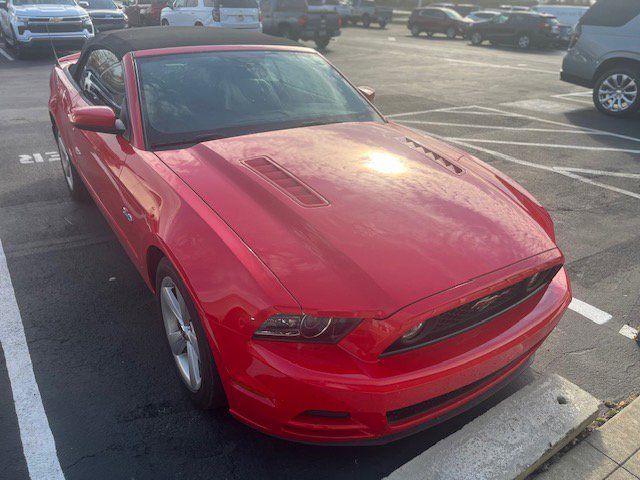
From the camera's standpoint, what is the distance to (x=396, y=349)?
2.23 m

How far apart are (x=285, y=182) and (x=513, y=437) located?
63.2 inches

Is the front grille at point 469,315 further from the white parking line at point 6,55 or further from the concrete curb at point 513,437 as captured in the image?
the white parking line at point 6,55

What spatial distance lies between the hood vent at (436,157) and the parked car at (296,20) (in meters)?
16.5

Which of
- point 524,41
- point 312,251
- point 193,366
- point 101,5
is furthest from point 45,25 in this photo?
point 524,41

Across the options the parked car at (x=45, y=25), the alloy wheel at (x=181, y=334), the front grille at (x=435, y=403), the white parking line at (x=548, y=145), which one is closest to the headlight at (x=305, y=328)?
the front grille at (x=435, y=403)

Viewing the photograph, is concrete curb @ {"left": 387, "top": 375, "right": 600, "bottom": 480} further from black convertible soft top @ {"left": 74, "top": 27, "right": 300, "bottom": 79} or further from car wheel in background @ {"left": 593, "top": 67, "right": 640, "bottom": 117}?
car wheel in background @ {"left": 593, "top": 67, "right": 640, "bottom": 117}

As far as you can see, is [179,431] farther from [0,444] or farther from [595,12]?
[595,12]

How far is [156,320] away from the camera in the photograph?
362cm

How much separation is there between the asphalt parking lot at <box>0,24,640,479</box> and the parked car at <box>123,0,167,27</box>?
1467 centimetres

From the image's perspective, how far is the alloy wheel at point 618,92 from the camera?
9547mm

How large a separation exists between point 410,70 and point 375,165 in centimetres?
1267

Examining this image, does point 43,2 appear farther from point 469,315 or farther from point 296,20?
point 469,315

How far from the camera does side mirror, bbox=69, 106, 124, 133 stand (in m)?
3.36

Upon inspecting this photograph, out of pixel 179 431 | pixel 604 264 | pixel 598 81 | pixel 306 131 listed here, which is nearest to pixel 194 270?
pixel 179 431
